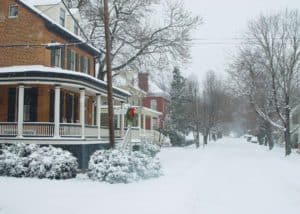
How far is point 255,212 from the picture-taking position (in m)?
11.5

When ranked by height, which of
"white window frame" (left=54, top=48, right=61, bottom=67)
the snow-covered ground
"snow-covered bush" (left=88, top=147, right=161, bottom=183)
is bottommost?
the snow-covered ground

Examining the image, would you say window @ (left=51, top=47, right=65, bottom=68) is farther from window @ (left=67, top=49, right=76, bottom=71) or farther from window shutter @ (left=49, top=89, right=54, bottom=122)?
window shutter @ (left=49, top=89, right=54, bottom=122)

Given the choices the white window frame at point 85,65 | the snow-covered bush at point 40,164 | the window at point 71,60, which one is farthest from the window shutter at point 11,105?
the white window frame at point 85,65

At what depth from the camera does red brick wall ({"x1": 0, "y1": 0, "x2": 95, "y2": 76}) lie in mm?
25391

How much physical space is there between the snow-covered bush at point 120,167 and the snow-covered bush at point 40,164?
1038 millimetres

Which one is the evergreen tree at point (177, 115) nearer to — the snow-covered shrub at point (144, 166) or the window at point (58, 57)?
the window at point (58, 57)

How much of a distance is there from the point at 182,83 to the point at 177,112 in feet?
19.0

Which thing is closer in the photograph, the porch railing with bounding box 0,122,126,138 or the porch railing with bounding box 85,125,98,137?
the porch railing with bounding box 0,122,126,138

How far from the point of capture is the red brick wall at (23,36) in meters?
25.4

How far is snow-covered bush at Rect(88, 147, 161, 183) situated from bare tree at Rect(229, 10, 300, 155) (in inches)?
1006

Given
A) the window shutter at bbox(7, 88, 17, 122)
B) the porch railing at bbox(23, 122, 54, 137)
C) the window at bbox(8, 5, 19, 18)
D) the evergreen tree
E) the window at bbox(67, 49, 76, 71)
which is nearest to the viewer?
the porch railing at bbox(23, 122, 54, 137)

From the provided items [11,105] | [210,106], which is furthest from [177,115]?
[11,105]

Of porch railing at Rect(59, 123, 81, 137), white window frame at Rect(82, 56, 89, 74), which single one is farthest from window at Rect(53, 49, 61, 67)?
porch railing at Rect(59, 123, 81, 137)

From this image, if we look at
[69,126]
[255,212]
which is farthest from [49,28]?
[255,212]
